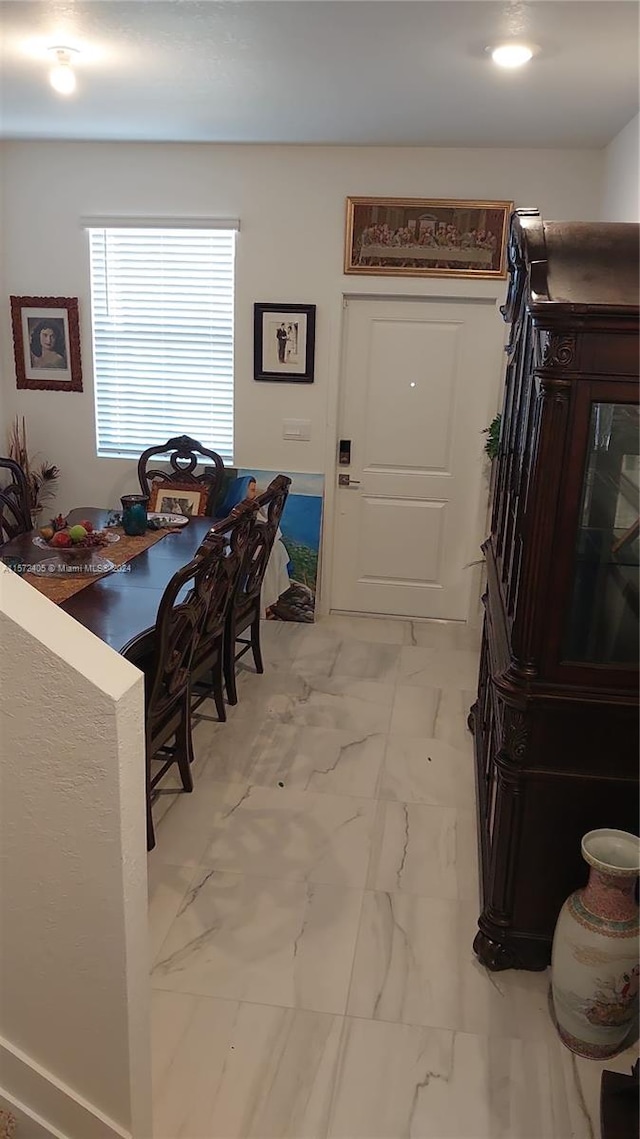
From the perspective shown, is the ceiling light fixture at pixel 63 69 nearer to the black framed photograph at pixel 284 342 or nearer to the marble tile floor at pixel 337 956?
the black framed photograph at pixel 284 342

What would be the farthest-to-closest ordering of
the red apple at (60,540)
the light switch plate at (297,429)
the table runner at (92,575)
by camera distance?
the light switch plate at (297,429) → the red apple at (60,540) → the table runner at (92,575)

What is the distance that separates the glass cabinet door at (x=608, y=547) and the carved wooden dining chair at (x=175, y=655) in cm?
123

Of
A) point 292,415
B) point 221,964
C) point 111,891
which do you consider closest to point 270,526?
point 292,415

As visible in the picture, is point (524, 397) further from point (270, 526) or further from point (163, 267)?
point (163, 267)

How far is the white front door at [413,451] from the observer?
472cm

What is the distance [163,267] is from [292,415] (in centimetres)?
118

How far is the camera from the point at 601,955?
78.9 inches

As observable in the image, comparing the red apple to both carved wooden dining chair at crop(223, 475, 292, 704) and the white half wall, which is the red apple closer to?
carved wooden dining chair at crop(223, 475, 292, 704)

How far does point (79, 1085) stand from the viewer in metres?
1.61

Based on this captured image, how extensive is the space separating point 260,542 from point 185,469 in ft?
4.43

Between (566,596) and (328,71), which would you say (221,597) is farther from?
(328,71)

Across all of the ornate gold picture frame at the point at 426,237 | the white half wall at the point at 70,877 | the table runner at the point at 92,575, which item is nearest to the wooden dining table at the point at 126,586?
the table runner at the point at 92,575

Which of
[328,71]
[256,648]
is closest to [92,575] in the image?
[256,648]

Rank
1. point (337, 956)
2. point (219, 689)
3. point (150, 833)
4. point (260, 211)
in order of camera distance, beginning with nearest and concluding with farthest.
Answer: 1. point (337, 956)
2. point (150, 833)
3. point (219, 689)
4. point (260, 211)
